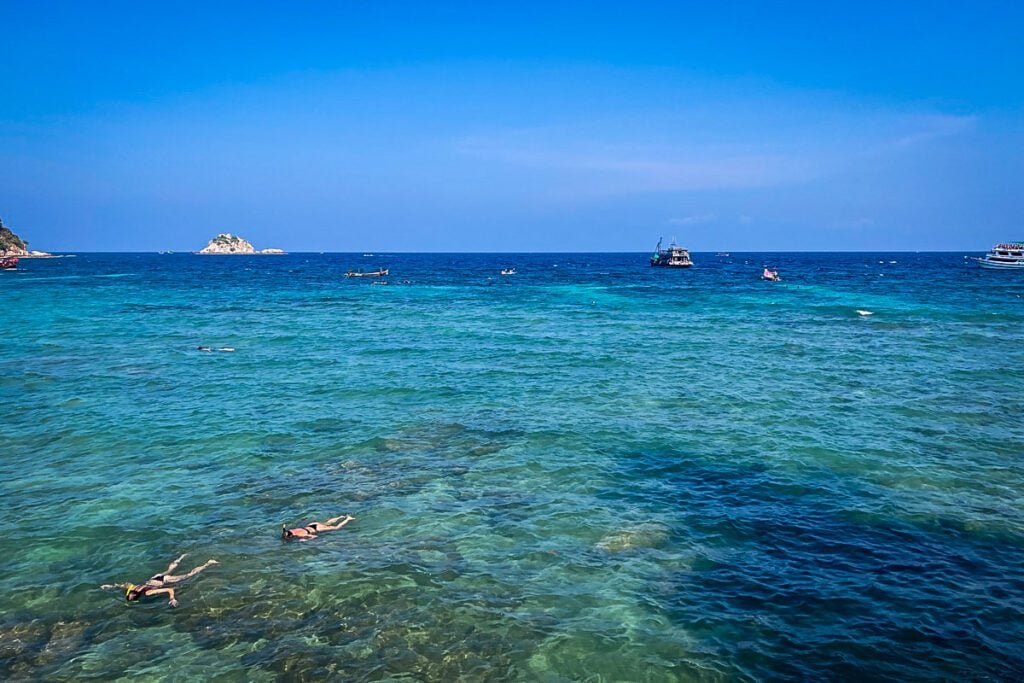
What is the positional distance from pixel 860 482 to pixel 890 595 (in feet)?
21.1

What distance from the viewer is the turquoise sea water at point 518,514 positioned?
424 inches

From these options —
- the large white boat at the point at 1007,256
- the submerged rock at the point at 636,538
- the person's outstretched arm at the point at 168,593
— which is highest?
the large white boat at the point at 1007,256

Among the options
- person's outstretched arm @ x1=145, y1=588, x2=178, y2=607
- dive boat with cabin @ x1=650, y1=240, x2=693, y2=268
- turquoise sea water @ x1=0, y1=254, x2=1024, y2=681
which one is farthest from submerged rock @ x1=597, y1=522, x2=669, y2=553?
dive boat with cabin @ x1=650, y1=240, x2=693, y2=268

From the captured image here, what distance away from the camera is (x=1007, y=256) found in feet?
389

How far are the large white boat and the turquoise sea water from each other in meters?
105

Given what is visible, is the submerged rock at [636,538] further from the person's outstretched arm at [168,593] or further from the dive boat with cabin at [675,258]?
the dive boat with cabin at [675,258]

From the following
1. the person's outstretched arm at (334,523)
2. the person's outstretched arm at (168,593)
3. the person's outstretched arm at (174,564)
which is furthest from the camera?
the person's outstretched arm at (334,523)

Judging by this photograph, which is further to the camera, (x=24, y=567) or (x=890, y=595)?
(x=24, y=567)

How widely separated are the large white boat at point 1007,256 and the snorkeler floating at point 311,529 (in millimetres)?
145355

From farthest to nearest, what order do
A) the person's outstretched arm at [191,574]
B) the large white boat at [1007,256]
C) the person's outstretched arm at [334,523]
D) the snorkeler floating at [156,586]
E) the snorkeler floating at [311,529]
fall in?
the large white boat at [1007,256]
the person's outstretched arm at [334,523]
the snorkeler floating at [311,529]
the person's outstretched arm at [191,574]
the snorkeler floating at [156,586]

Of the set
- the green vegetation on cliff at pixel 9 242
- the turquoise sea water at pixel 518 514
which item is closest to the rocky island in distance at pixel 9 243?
the green vegetation on cliff at pixel 9 242

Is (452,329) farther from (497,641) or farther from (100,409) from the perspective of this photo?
(497,641)

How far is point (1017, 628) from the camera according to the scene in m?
11.2

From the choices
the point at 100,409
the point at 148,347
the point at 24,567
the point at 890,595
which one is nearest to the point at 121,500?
the point at 24,567
